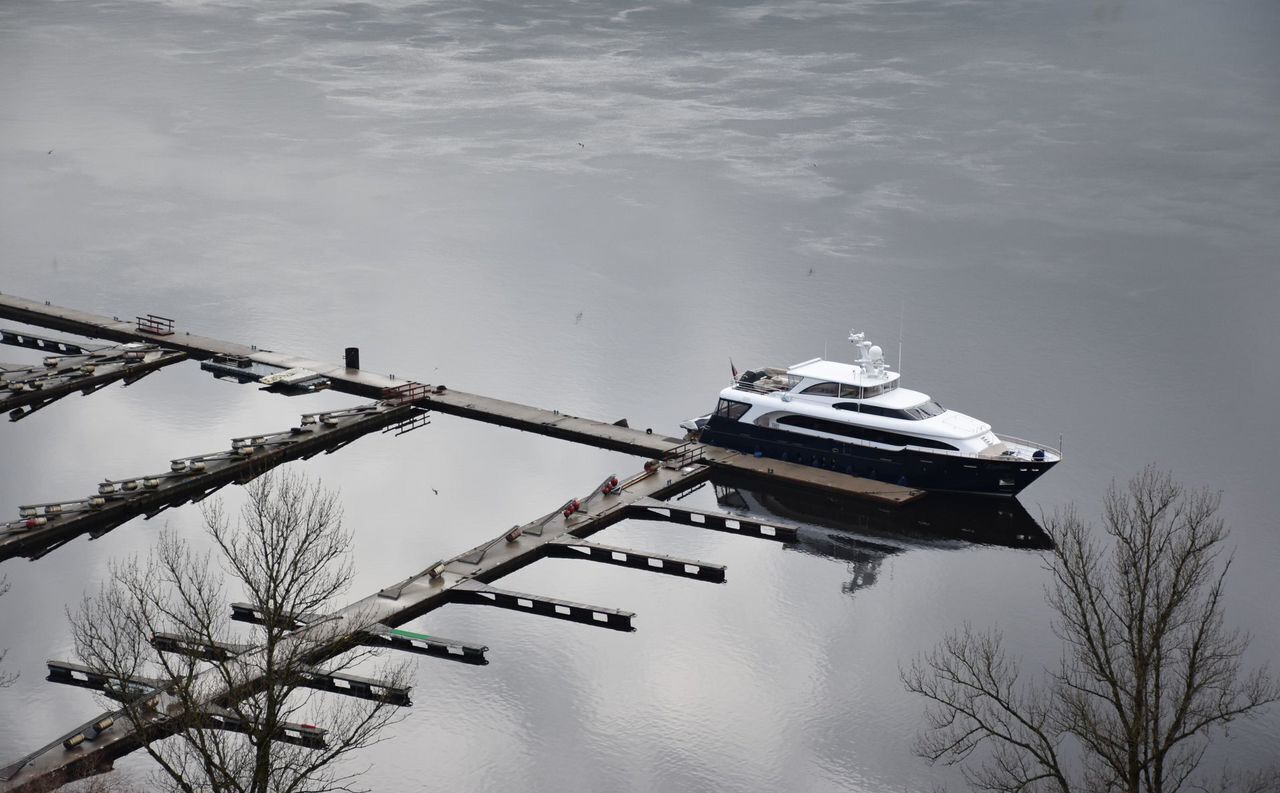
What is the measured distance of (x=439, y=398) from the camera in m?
77.4

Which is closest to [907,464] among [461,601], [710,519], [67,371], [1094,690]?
[710,519]

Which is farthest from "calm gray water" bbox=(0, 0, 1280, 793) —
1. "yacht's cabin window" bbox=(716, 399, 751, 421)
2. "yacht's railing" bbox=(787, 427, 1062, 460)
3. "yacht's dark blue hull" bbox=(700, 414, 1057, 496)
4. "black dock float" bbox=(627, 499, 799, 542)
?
"yacht's cabin window" bbox=(716, 399, 751, 421)

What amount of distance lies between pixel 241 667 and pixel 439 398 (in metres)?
33.8

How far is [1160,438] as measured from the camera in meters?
77.6

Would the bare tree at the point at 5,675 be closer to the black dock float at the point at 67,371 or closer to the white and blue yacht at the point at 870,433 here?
the black dock float at the point at 67,371

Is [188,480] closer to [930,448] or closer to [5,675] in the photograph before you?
[5,675]

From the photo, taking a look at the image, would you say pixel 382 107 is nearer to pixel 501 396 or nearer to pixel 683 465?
pixel 501 396

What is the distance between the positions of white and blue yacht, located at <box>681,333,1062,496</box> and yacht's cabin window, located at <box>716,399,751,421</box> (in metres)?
0.04

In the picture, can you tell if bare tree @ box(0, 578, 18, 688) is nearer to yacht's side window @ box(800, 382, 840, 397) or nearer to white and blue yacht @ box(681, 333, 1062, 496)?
white and blue yacht @ box(681, 333, 1062, 496)

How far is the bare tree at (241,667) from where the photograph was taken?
36469mm

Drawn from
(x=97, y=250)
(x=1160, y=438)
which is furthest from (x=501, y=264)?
(x=1160, y=438)

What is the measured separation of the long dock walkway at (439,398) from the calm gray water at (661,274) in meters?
1.30

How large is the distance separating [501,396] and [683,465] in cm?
1594

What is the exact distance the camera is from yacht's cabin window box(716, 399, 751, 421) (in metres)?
68.9
